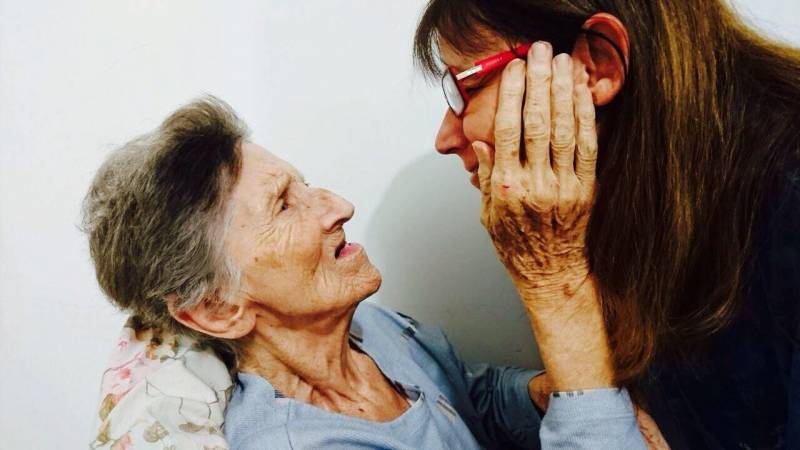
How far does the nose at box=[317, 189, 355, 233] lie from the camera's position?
3.42 feet

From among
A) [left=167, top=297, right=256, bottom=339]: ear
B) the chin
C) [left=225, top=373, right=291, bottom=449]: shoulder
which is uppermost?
the chin

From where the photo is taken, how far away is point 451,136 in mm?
995

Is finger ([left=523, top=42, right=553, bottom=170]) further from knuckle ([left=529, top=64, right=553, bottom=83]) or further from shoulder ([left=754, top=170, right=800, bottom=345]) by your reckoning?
shoulder ([left=754, top=170, right=800, bottom=345])

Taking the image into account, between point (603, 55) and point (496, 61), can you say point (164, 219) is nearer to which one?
point (496, 61)

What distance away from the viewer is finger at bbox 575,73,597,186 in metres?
0.77

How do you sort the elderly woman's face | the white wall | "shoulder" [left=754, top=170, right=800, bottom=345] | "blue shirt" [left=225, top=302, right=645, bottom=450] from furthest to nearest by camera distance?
1. the white wall
2. the elderly woman's face
3. "blue shirt" [left=225, top=302, right=645, bottom=450]
4. "shoulder" [left=754, top=170, right=800, bottom=345]

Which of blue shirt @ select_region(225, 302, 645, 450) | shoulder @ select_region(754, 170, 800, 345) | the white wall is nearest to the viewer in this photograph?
shoulder @ select_region(754, 170, 800, 345)

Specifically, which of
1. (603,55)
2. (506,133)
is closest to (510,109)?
(506,133)

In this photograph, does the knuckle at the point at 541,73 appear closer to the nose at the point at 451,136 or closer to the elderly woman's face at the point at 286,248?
the nose at the point at 451,136

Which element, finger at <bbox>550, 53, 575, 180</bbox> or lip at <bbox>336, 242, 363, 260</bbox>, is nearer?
finger at <bbox>550, 53, 575, 180</bbox>

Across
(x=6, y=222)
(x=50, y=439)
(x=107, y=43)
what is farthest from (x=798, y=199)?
(x=50, y=439)

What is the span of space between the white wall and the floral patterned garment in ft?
1.75

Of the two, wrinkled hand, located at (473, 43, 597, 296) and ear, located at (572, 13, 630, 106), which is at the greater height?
ear, located at (572, 13, 630, 106)

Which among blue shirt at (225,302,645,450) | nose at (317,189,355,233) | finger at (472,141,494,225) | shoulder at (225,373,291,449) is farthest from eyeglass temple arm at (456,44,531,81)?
shoulder at (225,373,291,449)
